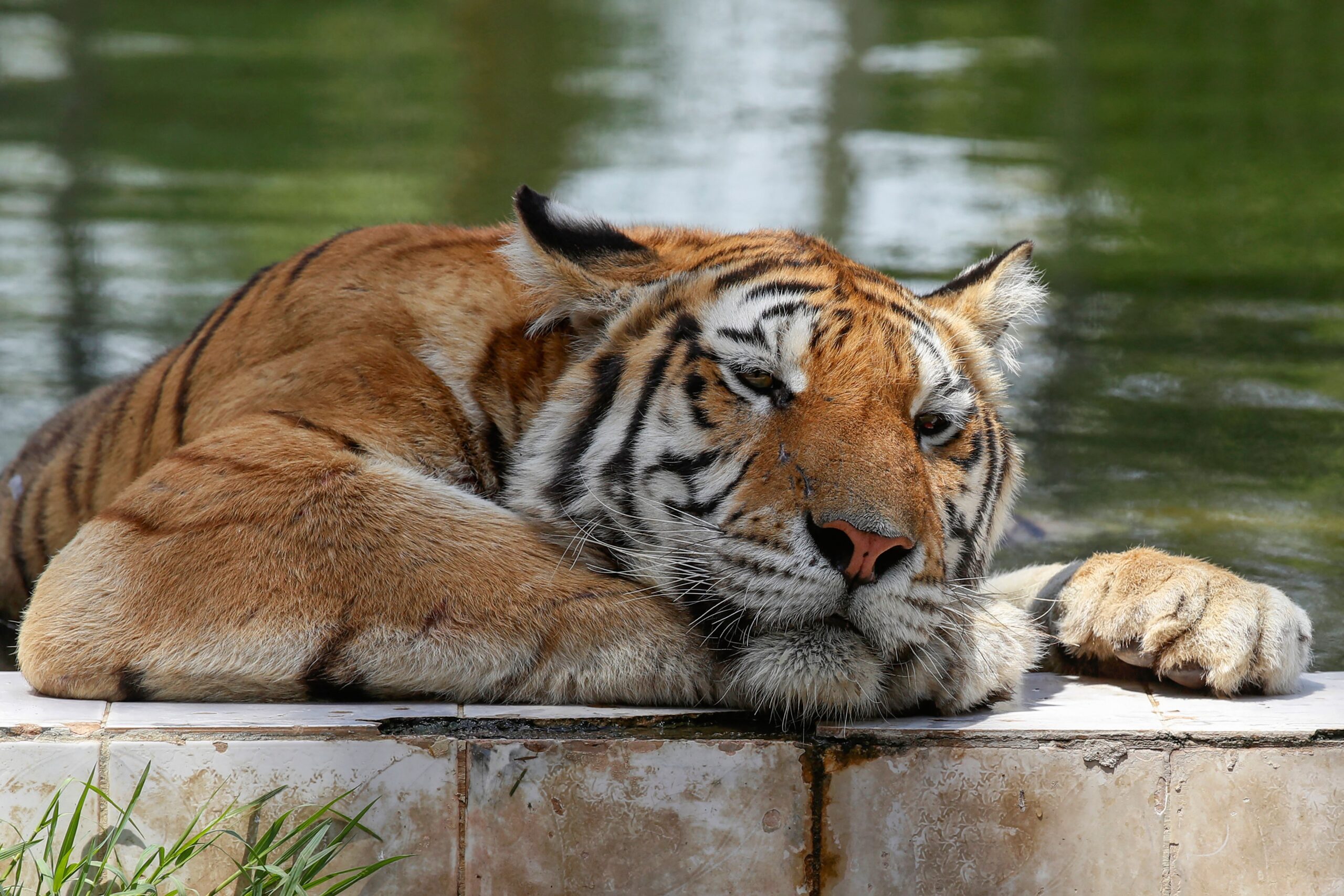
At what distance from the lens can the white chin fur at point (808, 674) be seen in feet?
7.19

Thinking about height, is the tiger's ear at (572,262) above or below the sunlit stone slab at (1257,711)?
above

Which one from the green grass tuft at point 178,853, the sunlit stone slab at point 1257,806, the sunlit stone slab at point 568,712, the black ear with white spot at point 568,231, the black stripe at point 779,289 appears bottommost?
the green grass tuft at point 178,853

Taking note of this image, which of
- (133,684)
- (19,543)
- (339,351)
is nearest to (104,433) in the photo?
(19,543)

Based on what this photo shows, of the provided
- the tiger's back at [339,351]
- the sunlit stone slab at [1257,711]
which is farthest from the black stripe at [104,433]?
the sunlit stone slab at [1257,711]

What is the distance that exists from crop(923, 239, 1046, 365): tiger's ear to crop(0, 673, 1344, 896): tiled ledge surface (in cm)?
94

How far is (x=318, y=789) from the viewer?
208 centimetres

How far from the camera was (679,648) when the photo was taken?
232 centimetres

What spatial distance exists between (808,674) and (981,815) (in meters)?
0.31

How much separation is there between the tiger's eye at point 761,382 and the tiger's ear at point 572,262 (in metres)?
0.35

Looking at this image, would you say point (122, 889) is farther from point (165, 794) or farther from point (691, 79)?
point (691, 79)

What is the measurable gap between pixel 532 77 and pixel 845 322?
1121cm

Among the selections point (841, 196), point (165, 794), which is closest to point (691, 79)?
point (841, 196)

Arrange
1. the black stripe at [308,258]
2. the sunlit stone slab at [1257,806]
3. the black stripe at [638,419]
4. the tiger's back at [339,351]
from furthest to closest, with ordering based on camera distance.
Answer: the black stripe at [308,258], the tiger's back at [339,351], the black stripe at [638,419], the sunlit stone slab at [1257,806]

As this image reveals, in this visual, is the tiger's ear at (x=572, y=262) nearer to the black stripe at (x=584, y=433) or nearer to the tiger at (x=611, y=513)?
the tiger at (x=611, y=513)
